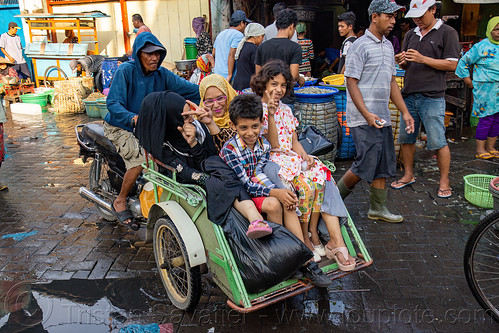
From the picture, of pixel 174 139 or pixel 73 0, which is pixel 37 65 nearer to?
pixel 73 0

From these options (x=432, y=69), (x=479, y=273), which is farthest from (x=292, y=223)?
(x=432, y=69)

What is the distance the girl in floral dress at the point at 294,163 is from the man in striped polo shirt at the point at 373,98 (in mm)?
957

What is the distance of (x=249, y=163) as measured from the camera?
10.8 feet

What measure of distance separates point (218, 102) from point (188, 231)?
113 cm

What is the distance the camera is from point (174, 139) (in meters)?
3.54

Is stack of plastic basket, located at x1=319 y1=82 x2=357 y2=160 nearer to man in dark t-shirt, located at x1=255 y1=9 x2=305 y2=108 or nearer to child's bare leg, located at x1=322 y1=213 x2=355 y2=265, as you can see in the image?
man in dark t-shirt, located at x1=255 y1=9 x2=305 y2=108

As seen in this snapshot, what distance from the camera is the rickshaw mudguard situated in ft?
10.3

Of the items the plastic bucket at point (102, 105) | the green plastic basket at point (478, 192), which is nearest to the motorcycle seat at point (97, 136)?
the green plastic basket at point (478, 192)

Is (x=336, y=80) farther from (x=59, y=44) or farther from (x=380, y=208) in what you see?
(x=59, y=44)

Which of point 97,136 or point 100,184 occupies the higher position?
point 97,136

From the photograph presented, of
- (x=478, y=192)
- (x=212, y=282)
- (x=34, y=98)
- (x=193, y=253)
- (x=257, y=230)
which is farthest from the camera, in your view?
(x=34, y=98)

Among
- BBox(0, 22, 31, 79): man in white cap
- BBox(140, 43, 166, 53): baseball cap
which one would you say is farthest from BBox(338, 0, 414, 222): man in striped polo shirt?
BBox(0, 22, 31, 79): man in white cap

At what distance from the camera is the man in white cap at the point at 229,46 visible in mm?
7035

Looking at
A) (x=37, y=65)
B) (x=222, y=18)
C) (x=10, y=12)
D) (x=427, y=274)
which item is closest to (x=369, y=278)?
(x=427, y=274)
